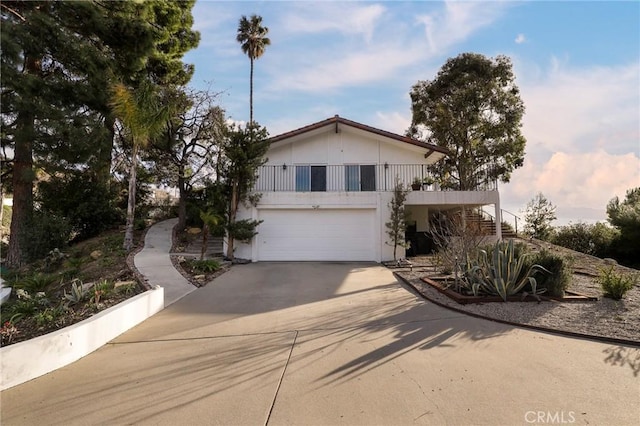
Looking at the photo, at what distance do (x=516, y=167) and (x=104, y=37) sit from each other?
22994 millimetres

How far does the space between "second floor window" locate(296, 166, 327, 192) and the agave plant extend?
32.6ft

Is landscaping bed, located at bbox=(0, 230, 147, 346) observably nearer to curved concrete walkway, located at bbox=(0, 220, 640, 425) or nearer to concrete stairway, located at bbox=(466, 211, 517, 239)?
curved concrete walkway, located at bbox=(0, 220, 640, 425)

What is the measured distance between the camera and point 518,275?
7625mm

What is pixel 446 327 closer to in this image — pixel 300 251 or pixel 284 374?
pixel 284 374

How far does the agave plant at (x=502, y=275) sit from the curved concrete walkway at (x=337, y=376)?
1.43m

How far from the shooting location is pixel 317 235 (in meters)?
14.9

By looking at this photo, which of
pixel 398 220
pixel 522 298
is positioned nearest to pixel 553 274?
pixel 522 298

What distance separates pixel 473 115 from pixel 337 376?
20.3 meters

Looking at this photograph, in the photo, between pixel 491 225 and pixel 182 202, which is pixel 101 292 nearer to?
pixel 182 202

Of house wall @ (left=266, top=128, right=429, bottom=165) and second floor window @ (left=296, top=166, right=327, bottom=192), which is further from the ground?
house wall @ (left=266, top=128, right=429, bottom=165)

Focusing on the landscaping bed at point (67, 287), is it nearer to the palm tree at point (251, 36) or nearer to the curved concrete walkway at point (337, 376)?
the curved concrete walkway at point (337, 376)

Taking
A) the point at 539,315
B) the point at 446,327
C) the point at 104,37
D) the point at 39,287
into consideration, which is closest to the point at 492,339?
the point at 446,327

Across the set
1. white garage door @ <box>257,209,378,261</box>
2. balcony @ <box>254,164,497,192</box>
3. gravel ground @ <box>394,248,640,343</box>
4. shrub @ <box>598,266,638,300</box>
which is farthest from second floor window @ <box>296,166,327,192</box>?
shrub @ <box>598,266,638,300</box>

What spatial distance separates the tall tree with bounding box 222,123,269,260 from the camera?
13.3 meters
